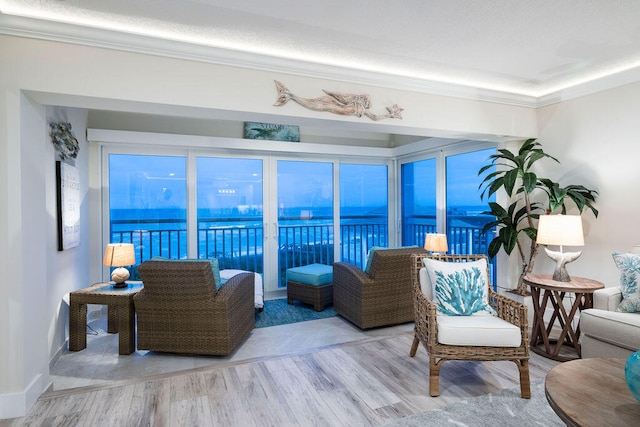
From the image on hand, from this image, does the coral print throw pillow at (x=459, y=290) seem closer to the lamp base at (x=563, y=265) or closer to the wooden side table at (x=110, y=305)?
the lamp base at (x=563, y=265)

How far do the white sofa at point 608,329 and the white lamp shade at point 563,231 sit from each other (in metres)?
0.43

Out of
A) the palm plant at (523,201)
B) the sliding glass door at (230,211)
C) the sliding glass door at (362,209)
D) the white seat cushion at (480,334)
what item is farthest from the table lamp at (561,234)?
the sliding glass door at (230,211)

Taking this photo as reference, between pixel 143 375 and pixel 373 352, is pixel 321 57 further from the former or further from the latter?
pixel 143 375

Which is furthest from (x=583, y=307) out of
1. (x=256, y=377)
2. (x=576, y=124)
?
(x=256, y=377)

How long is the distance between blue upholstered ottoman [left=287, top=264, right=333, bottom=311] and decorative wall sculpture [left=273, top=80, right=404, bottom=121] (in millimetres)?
2138

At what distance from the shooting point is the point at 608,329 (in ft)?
8.17

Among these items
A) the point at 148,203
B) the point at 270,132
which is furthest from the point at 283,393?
the point at 270,132

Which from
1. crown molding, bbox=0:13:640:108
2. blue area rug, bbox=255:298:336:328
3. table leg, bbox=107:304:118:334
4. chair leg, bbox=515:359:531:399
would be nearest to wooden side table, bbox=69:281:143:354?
table leg, bbox=107:304:118:334

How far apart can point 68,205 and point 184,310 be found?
5.07 ft

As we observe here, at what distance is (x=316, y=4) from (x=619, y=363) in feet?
8.56

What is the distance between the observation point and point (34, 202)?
234cm

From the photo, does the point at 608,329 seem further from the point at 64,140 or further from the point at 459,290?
the point at 64,140

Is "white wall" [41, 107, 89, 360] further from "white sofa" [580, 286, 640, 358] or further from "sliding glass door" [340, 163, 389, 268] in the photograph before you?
"white sofa" [580, 286, 640, 358]

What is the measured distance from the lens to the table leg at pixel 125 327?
3078mm
